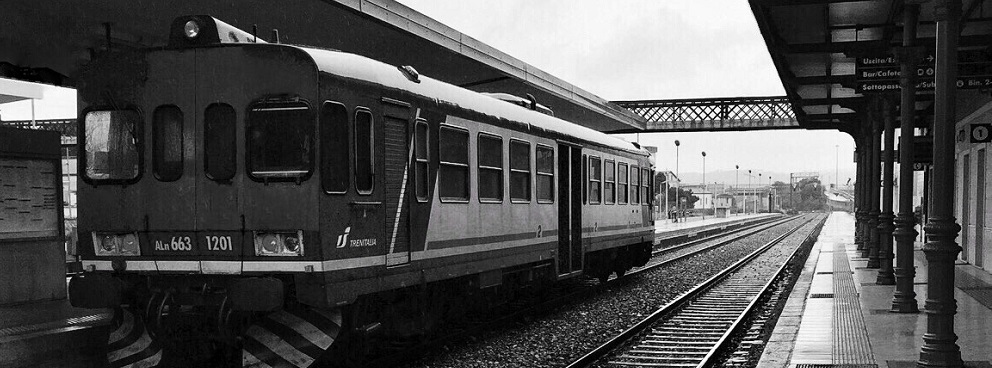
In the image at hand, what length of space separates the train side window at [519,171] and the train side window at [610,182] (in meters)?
3.96

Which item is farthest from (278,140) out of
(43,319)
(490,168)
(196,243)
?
(43,319)

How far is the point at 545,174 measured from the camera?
13.5m

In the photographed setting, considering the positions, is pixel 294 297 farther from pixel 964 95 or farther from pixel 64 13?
pixel 964 95

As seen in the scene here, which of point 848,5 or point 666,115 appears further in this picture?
point 666,115

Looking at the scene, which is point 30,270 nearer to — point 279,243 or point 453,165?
Result: point 279,243

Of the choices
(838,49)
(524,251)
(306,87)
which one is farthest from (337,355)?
(838,49)

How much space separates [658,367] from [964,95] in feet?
48.9

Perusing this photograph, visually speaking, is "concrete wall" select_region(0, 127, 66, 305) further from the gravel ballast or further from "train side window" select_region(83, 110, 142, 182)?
the gravel ballast

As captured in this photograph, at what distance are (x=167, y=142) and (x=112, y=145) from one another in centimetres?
59

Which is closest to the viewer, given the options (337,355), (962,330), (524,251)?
(337,355)

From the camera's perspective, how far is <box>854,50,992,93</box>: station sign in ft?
44.8

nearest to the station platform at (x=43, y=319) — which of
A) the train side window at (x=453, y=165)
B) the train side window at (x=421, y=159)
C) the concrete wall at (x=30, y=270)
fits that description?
the concrete wall at (x=30, y=270)

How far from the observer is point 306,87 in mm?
8148

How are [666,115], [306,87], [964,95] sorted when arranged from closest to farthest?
1. [306,87]
2. [964,95]
3. [666,115]
